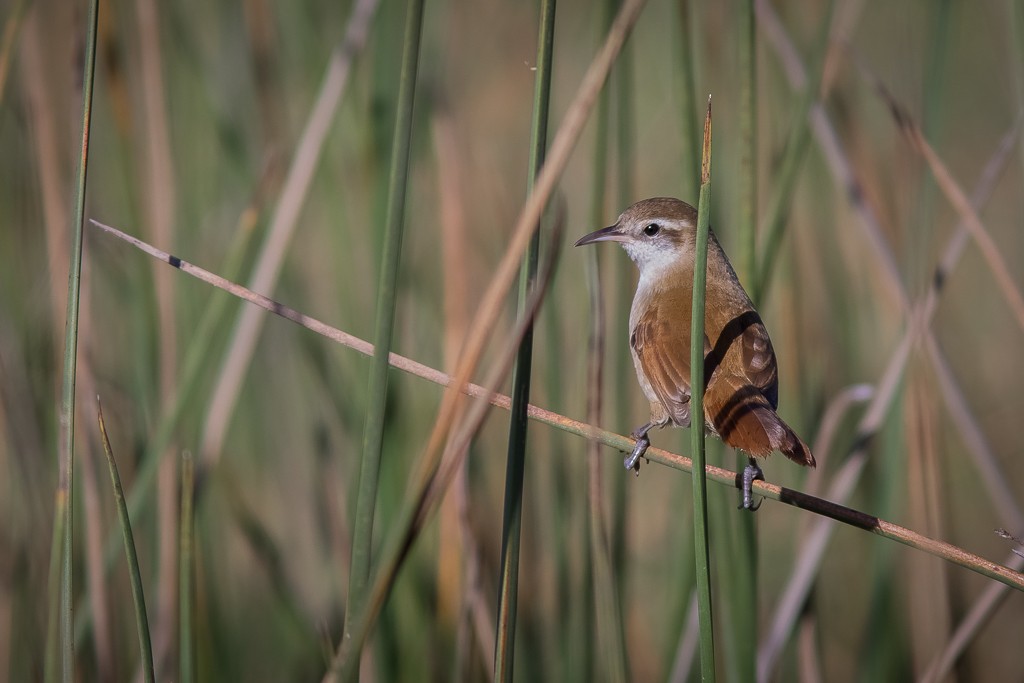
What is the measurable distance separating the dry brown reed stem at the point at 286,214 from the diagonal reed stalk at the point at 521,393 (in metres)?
0.92

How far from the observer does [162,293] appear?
2188 mm

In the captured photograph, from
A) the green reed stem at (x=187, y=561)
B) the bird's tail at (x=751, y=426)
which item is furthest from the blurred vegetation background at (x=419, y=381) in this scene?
the green reed stem at (x=187, y=561)

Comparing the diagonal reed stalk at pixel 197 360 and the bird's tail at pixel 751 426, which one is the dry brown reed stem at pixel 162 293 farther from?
the bird's tail at pixel 751 426

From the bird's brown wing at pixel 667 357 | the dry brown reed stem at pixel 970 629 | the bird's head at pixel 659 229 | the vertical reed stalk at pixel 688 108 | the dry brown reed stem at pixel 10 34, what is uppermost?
the bird's head at pixel 659 229

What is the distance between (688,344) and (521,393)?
0.89 m

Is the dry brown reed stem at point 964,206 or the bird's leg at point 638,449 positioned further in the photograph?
the dry brown reed stem at point 964,206

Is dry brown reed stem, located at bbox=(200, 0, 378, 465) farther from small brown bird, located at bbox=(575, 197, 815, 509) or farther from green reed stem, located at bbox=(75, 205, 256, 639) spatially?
small brown bird, located at bbox=(575, 197, 815, 509)

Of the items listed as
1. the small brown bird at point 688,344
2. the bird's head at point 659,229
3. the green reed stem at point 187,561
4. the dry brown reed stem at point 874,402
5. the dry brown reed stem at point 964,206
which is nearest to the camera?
the green reed stem at point 187,561

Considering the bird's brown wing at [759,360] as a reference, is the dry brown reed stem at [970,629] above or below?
below

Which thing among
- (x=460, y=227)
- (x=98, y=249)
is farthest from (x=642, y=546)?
(x=98, y=249)

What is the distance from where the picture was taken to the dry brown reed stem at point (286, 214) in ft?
6.62

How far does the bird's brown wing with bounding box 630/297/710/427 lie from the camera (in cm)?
196

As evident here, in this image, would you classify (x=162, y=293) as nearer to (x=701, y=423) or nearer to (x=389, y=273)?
(x=389, y=273)

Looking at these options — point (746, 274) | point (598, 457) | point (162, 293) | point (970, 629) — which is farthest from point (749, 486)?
point (162, 293)
